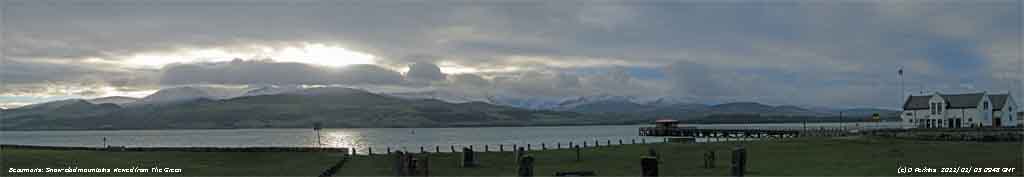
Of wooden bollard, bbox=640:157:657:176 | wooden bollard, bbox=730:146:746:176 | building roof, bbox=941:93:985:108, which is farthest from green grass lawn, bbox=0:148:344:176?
building roof, bbox=941:93:985:108

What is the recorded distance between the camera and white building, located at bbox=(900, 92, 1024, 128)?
315 feet

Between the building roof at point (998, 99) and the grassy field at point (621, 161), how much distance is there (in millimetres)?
50622

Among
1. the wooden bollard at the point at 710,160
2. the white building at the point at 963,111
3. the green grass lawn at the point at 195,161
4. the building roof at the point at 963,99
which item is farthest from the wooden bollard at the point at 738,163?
the building roof at the point at 963,99

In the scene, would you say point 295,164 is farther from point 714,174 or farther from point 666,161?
point 714,174

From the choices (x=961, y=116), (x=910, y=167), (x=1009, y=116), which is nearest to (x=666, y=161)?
(x=910, y=167)

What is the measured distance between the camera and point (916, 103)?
102312mm

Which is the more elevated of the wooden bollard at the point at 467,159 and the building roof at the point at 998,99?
the building roof at the point at 998,99

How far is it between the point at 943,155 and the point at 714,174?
598 inches

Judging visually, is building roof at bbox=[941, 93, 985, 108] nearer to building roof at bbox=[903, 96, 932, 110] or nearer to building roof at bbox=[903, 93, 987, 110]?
building roof at bbox=[903, 93, 987, 110]

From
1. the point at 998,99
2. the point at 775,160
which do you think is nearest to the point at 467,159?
the point at 775,160

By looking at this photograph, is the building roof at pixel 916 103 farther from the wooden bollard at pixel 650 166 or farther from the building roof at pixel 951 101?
the wooden bollard at pixel 650 166

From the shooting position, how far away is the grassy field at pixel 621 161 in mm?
38969

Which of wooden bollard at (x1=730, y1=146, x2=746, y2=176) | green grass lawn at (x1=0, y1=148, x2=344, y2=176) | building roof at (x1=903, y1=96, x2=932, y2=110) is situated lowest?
green grass lawn at (x1=0, y1=148, x2=344, y2=176)

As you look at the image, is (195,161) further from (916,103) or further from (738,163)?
(916,103)
